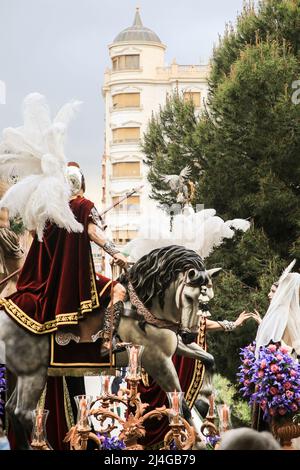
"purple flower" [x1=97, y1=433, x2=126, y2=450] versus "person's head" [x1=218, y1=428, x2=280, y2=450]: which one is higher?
"person's head" [x1=218, y1=428, x2=280, y2=450]

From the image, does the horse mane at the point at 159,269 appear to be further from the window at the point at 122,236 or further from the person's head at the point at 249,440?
the window at the point at 122,236

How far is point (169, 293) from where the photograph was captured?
1177 centimetres

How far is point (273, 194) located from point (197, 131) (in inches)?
105

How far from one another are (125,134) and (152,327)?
2970 centimetres

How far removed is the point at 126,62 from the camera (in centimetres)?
4256

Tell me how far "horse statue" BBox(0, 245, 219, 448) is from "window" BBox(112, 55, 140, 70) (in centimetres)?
3061

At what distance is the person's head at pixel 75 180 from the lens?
11617mm

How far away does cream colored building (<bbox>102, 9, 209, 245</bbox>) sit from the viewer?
4041 cm

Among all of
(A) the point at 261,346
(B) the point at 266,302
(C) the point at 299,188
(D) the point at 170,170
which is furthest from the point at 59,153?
(D) the point at 170,170

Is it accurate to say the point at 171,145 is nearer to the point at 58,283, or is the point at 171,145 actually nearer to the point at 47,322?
the point at 58,283

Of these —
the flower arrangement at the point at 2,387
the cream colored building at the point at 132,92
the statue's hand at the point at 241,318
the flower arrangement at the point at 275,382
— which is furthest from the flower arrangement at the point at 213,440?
the cream colored building at the point at 132,92

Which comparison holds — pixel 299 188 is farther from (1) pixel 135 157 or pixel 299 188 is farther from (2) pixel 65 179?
(1) pixel 135 157

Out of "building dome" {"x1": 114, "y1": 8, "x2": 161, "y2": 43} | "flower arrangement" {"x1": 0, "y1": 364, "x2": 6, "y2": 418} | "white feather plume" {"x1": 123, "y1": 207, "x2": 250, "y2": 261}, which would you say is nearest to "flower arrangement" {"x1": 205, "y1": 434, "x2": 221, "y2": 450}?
"flower arrangement" {"x1": 0, "y1": 364, "x2": 6, "y2": 418}

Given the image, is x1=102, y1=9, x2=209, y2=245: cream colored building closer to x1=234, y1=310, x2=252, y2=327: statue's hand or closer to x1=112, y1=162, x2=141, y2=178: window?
x1=112, y1=162, x2=141, y2=178: window
